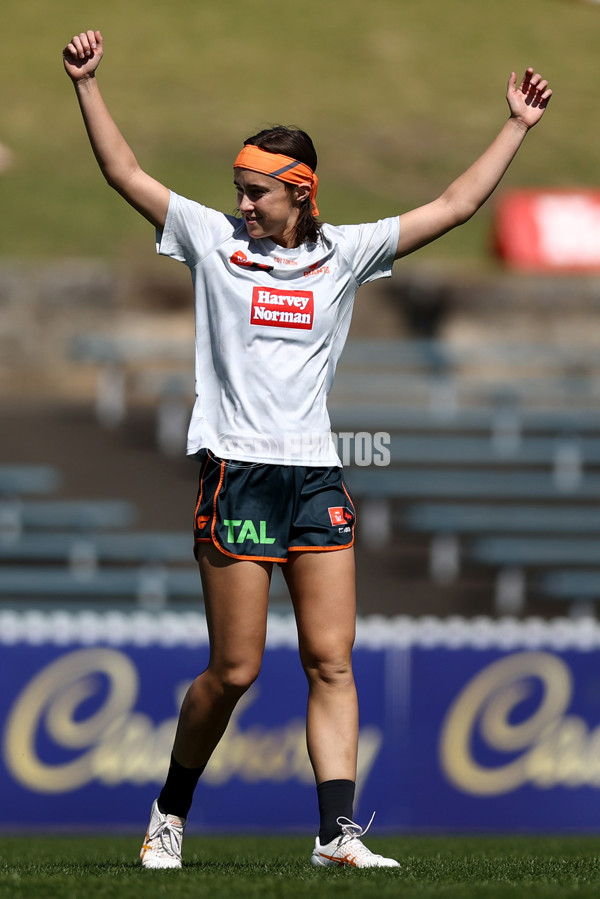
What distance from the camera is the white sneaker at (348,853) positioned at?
10.8 feet

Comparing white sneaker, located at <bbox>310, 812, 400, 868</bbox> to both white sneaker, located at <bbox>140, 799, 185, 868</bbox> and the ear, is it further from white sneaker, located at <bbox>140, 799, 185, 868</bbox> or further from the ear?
the ear

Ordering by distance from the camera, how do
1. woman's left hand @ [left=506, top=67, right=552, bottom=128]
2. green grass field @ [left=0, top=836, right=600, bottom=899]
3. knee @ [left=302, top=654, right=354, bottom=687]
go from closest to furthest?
green grass field @ [left=0, top=836, right=600, bottom=899]
knee @ [left=302, top=654, right=354, bottom=687]
woman's left hand @ [left=506, top=67, right=552, bottom=128]

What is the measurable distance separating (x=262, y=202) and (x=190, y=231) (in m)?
0.20

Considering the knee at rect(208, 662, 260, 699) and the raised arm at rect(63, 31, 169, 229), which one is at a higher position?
the raised arm at rect(63, 31, 169, 229)

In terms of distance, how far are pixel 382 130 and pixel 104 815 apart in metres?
22.8

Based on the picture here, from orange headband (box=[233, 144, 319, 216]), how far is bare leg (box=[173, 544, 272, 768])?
95 centimetres

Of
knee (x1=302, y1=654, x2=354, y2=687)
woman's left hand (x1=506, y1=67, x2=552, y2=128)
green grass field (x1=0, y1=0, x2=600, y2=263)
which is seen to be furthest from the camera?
green grass field (x1=0, y1=0, x2=600, y2=263)

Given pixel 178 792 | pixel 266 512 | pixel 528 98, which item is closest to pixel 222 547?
pixel 266 512

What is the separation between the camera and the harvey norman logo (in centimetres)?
338

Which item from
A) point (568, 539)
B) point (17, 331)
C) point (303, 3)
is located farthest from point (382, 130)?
point (568, 539)

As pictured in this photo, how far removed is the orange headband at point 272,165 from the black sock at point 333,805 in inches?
58.4

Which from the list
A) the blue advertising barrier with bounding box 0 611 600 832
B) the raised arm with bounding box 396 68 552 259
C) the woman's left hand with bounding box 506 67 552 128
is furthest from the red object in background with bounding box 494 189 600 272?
the raised arm with bounding box 396 68 552 259

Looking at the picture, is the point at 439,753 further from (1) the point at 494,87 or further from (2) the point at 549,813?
(1) the point at 494,87

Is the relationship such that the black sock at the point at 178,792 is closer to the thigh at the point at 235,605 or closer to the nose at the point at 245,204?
the thigh at the point at 235,605
